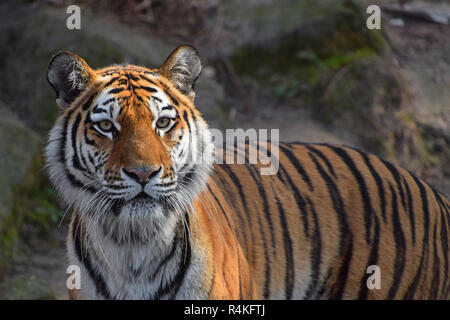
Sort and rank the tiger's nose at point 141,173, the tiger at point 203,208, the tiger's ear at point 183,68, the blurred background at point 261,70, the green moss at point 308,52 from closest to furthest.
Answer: the tiger's nose at point 141,173 < the tiger at point 203,208 < the tiger's ear at point 183,68 < the blurred background at point 261,70 < the green moss at point 308,52

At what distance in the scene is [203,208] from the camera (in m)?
2.55

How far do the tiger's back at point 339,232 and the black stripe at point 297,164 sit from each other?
0.07 ft

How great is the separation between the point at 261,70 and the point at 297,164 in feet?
11.3

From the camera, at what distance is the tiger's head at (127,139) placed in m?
2.19

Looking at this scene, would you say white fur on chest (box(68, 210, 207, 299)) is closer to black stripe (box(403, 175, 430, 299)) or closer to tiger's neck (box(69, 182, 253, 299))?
tiger's neck (box(69, 182, 253, 299))

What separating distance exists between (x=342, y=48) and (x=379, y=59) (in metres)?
0.39

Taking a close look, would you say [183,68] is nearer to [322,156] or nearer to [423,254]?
[322,156]

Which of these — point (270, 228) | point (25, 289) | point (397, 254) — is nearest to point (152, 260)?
point (270, 228)

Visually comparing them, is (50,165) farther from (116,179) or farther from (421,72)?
(421,72)

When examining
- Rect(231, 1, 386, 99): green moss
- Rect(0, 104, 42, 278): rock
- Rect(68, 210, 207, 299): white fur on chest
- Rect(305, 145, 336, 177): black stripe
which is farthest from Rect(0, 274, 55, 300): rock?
Rect(231, 1, 386, 99): green moss

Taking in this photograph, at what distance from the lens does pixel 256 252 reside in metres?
2.85

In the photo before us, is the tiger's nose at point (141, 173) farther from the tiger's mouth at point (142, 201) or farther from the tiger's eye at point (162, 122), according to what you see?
the tiger's eye at point (162, 122)

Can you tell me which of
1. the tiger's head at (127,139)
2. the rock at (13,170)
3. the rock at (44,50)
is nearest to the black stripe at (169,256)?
the tiger's head at (127,139)

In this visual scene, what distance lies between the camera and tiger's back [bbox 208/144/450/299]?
2.89 meters
